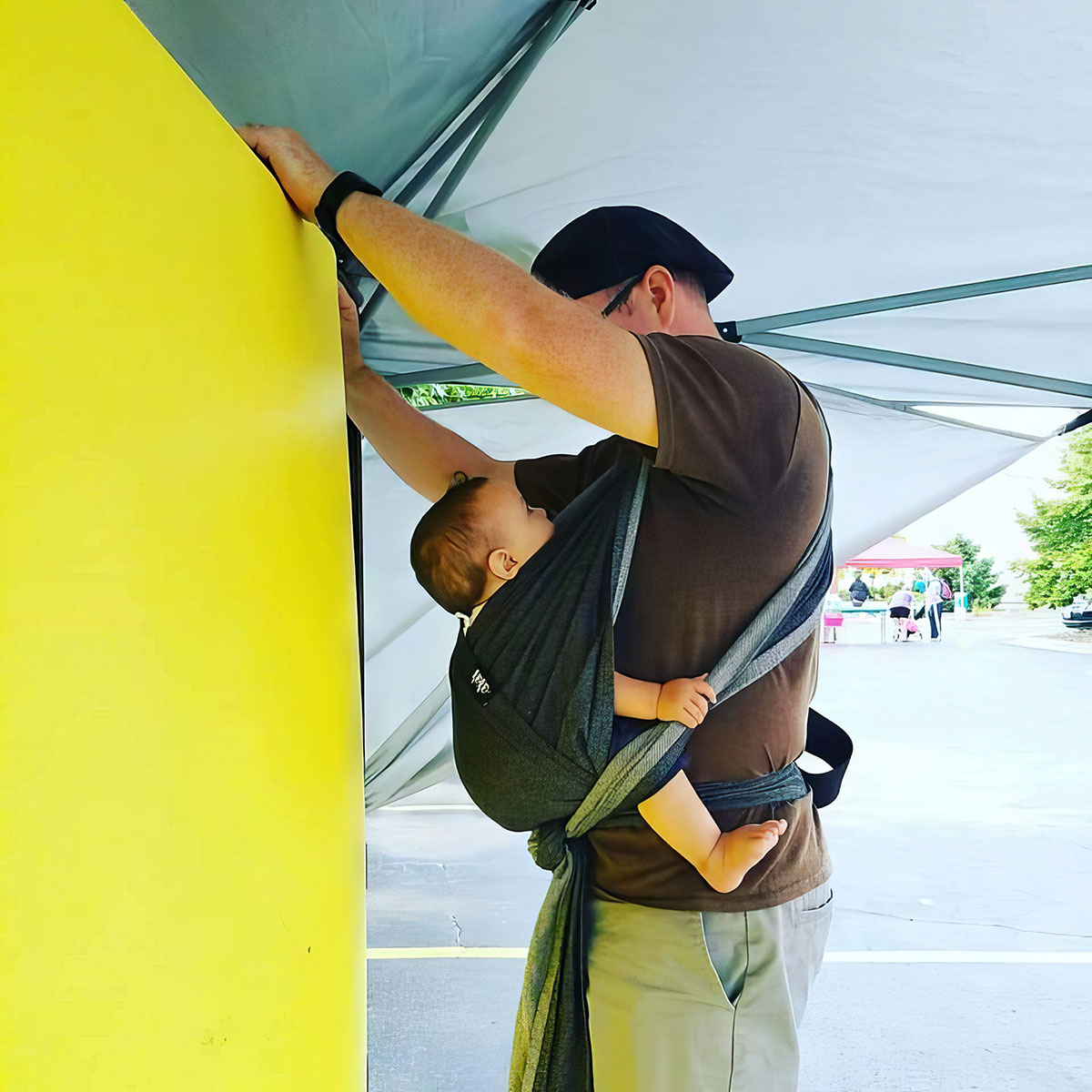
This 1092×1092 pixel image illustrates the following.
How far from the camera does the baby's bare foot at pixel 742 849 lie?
3.67 ft

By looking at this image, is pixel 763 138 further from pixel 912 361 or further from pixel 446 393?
pixel 446 393

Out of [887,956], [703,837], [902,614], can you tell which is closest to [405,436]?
[703,837]

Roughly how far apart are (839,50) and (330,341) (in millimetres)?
1008

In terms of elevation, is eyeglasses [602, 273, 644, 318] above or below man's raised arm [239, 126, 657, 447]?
above

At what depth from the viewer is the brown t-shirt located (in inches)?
42.4

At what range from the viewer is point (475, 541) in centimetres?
129

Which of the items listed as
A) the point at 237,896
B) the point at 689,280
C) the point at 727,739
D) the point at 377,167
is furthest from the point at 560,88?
the point at 237,896

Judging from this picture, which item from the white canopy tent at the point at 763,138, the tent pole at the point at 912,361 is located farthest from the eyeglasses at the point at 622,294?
the tent pole at the point at 912,361

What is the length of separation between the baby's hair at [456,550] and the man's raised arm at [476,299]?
1.19ft

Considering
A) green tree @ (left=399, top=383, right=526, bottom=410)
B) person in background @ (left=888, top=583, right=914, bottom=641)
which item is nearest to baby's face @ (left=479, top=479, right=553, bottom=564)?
green tree @ (left=399, top=383, right=526, bottom=410)

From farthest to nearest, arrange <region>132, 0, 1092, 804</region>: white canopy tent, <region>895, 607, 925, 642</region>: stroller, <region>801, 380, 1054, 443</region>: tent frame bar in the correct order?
<region>895, 607, 925, 642</region>: stroller < <region>801, 380, 1054, 443</region>: tent frame bar < <region>132, 0, 1092, 804</region>: white canopy tent

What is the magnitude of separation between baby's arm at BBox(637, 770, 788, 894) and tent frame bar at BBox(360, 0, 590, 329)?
3.68 feet

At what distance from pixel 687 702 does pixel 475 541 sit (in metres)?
0.36

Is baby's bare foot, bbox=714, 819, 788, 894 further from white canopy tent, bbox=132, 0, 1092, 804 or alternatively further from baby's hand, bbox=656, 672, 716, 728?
white canopy tent, bbox=132, 0, 1092, 804
